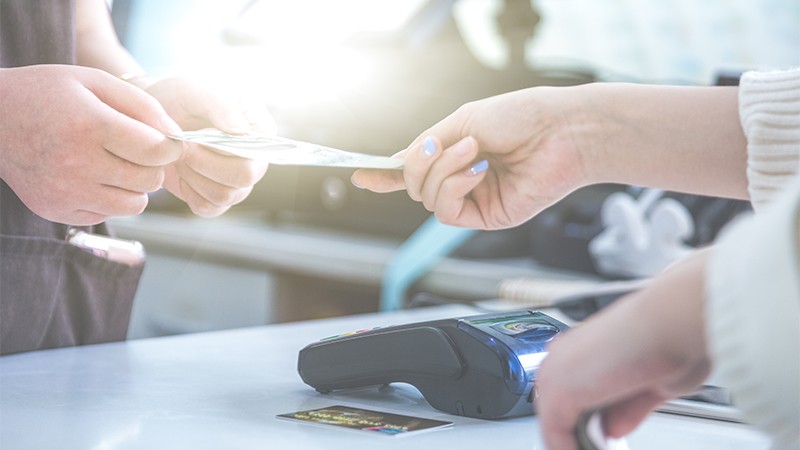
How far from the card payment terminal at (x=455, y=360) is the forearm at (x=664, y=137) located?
0.20 meters

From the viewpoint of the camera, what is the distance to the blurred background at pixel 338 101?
2105 millimetres

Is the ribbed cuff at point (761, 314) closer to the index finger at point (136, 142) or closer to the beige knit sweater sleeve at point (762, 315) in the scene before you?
the beige knit sweater sleeve at point (762, 315)

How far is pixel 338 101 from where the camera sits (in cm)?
235

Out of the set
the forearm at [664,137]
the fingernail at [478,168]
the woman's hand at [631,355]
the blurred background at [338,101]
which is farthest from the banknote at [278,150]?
the blurred background at [338,101]

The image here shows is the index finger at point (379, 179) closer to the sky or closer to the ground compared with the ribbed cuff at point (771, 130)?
closer to the ground

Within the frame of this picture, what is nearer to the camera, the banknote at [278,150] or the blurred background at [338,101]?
the banknote at [278,150]

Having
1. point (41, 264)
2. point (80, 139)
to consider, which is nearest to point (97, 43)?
point (41, 264)

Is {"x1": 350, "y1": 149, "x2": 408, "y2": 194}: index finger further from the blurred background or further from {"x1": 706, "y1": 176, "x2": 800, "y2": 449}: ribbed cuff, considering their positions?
the blurred background

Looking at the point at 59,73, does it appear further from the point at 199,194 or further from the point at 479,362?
the point at 479,362

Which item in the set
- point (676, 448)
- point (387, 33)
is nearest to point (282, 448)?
point (676, 448)

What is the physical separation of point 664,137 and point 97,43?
660 millimetres

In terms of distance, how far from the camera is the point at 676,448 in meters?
0.66

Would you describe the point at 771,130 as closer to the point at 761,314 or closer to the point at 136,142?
the point at 761,314

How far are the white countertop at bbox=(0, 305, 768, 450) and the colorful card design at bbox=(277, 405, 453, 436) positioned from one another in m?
0.01
